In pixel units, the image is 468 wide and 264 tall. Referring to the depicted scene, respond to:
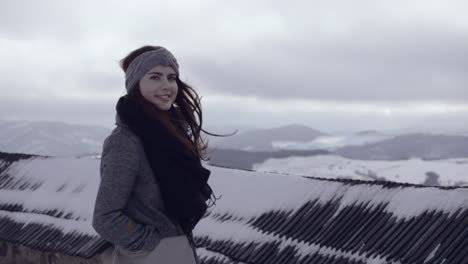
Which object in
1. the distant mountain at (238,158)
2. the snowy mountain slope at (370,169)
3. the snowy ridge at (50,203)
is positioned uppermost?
the snowy ridge at (50,203)

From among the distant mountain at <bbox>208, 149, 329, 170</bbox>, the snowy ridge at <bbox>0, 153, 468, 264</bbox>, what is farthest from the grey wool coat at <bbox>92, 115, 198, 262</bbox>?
the distant mountain at <bbox>208, 149, 329, 170</bbox>

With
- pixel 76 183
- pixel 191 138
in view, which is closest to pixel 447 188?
pixel 191 138

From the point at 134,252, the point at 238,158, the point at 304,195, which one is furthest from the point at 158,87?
the point at 238,158

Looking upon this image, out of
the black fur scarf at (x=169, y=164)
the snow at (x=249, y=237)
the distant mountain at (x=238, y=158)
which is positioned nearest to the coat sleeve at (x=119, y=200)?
the black fur scarf at (x=169, y=164)

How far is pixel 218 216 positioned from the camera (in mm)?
13086

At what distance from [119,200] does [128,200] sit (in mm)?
83

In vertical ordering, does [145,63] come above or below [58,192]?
above

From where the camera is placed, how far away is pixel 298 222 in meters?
11.1

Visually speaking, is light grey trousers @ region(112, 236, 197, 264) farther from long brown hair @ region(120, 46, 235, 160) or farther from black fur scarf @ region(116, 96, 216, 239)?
long brown hair @ region(120, 46, 235, 160)

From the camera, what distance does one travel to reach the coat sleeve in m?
3.16

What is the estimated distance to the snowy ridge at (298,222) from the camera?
905 cm

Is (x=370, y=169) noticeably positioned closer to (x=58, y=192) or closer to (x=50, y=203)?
(x=58, y=192)

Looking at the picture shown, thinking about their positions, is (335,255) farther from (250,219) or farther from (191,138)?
(191,138)

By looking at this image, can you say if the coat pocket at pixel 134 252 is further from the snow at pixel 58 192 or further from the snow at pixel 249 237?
the snow at pixel 58 192
